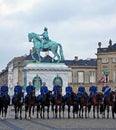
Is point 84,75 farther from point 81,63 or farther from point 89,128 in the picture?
point 89,128

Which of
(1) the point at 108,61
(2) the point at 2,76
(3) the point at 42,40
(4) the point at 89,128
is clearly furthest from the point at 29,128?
(2) the point at 2,76

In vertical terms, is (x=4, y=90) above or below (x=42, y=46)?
below

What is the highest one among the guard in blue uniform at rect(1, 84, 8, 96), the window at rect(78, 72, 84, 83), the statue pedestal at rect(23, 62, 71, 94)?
the window at rect(78, 72, 84, 83)

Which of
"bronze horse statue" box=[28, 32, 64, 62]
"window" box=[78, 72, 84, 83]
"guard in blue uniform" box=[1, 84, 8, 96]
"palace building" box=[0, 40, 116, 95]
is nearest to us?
"guard in blue uniform" box=[1, 84, 8, 96]

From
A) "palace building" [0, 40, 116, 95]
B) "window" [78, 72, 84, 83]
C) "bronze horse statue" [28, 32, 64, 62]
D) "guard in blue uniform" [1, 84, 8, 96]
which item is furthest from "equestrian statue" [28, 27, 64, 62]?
"window" [78, 72, 84, 83]

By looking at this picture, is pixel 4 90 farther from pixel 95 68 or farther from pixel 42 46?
pixel 95 68

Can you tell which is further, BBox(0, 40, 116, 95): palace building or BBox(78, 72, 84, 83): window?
BBox(78, 72, 84, 83): window

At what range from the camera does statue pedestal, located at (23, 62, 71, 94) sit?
143ft

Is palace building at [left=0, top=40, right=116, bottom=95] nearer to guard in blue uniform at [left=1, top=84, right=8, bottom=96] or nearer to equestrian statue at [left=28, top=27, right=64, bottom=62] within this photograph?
equestrian statue at [left=28, top=27, right=64, bottom=62]

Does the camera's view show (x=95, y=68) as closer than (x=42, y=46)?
No

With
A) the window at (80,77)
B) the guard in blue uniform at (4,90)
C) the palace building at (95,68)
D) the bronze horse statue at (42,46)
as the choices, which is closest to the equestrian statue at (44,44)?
the bronze horse statue at (42,46)

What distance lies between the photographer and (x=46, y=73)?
44.1 meters

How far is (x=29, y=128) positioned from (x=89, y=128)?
2195 mm

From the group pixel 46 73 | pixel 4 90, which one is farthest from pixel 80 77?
pixel 4 90
